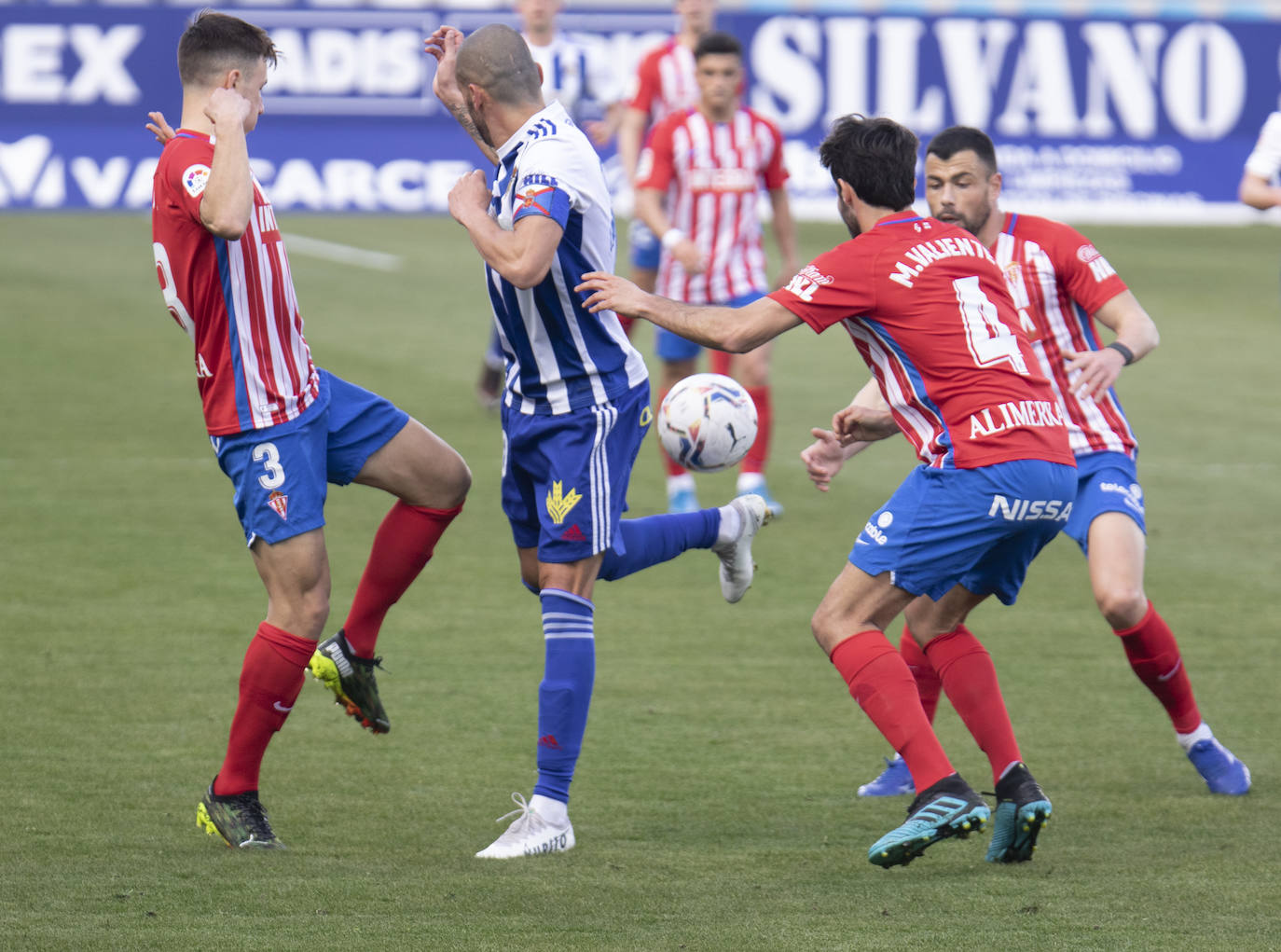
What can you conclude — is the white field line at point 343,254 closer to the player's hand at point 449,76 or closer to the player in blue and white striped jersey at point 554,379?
the player's hand at point 449,76

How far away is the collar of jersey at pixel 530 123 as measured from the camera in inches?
179

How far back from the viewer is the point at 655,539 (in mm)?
5055

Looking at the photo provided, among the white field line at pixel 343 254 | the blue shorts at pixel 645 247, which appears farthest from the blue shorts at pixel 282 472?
the white field line at pixel 343 254

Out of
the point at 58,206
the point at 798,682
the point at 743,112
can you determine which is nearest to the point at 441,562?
the point at 798,682

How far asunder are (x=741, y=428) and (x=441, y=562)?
10.9ft

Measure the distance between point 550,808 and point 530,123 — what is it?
1.76 metres

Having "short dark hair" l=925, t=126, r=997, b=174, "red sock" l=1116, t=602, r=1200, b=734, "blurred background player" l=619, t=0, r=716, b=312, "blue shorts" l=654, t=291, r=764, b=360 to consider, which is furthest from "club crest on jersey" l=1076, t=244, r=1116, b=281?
"blurred background player" l=619, t=0, r=716, b=312

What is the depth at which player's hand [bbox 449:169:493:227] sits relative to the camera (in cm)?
443

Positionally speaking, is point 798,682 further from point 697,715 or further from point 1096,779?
point 1096,779

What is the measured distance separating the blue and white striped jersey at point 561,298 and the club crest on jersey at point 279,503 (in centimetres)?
66

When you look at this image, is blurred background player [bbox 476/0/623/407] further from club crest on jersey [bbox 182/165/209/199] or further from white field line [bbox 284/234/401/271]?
white field line [bbox 284/234/401/271]

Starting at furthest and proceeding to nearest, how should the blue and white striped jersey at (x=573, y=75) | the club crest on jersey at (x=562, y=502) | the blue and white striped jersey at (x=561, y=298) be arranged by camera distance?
1. the blue and white striped jersey at (x=573, y=75)
2. the club crest on jersey at (x=562, y=502)
3. the blue and white striped jersey at (x=561, y=298)

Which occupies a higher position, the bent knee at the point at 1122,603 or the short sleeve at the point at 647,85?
the short sleeve at the point at 647,85

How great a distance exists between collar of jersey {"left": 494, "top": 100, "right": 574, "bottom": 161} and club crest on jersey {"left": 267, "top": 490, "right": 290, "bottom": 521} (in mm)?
1044
